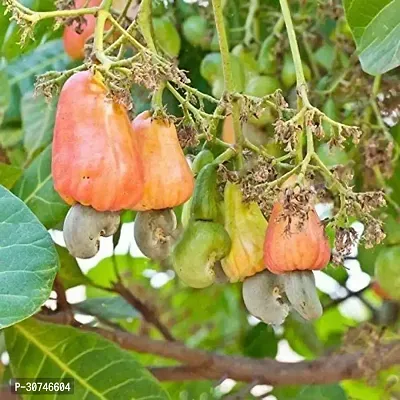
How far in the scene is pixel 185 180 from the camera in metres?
0.88

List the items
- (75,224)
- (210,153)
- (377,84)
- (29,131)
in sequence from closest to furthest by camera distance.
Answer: (75,224) → (210,153) → (377,84) → (29,131)

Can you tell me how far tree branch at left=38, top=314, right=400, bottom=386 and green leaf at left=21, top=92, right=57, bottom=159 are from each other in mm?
338

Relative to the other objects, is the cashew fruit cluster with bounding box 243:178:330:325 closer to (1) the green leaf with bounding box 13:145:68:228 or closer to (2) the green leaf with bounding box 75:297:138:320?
(1) the green leaf with bounding box 13:145:68:228

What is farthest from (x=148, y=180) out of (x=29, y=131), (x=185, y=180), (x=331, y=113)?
(x=29, y=131)

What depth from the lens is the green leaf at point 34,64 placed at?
165 cm

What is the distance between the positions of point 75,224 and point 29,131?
0.71 meters

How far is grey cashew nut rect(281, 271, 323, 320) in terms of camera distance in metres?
0.87

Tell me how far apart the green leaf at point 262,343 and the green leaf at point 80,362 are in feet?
1.85

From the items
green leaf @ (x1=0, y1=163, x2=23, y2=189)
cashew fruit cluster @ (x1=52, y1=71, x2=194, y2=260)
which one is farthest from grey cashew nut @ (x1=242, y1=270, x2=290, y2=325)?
green leaf @ (x1=0, y1=163, x2=23, y2=189)

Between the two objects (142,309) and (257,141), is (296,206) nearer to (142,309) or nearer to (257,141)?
(257,141)

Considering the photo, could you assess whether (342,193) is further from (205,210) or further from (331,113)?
(331,113)

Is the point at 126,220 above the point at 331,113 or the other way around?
the other way around

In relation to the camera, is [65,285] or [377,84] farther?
[65,285]

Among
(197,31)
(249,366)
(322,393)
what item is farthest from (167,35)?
(322,393)
